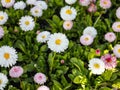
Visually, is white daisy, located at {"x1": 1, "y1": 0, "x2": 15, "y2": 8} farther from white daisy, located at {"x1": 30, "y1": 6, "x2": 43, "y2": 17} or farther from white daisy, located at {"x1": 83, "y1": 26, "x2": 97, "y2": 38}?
white daisy, located at {"x1": 83, "y1": 26, "x2": 97, "y2": 38}

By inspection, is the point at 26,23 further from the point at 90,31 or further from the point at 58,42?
the point at 90,31

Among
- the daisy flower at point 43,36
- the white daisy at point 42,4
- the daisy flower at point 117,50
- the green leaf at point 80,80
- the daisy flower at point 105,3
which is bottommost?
the green leaf at point 80,80

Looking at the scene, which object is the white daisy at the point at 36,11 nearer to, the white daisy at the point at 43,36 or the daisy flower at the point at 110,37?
the white daisy at the point at 43,36

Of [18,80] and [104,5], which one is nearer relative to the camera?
[18,80]

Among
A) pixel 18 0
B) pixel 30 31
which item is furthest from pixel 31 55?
pixel 18 0

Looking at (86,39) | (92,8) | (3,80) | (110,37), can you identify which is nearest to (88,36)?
(86,39)

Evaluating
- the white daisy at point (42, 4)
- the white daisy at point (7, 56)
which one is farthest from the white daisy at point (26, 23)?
the white daisy at point (7, 56)

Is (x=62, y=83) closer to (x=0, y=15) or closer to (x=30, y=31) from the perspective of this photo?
(x=30, y=31)

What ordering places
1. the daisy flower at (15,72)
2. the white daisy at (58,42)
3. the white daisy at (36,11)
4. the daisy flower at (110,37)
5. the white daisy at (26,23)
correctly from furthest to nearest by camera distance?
the white daisy at (36,11)
the white daisy at (26,23)
the daisy flower at (110,37)
the white daisy at (58,42)
the daisy flower at (15,72)
